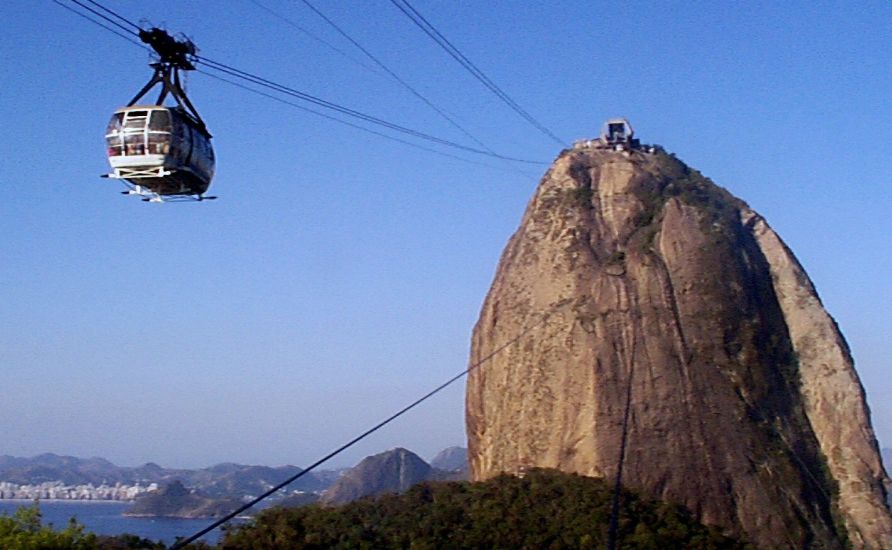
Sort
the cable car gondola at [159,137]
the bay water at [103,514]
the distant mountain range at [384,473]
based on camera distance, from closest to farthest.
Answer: the cable car gondola at [159,137], the distant mountain range at [384,473], the bay water at [103,514]

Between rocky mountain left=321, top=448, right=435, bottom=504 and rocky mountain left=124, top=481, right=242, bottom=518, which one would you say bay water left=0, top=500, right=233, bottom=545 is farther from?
rocky mountain left=321, top=448, right=435, bottom=504

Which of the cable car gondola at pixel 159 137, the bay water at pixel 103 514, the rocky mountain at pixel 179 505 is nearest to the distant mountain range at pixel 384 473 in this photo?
the bay water at pixel 103 514

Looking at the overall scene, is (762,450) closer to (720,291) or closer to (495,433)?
(720,291)

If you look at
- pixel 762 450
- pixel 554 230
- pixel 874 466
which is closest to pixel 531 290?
pixel 554 230

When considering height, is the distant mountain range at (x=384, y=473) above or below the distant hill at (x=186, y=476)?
below

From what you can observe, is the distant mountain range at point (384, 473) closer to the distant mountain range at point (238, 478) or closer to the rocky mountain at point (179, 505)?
the distant mountain range at point (238, 478)

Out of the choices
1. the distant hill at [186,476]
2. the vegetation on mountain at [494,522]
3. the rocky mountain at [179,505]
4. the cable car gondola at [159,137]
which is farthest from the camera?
the distant hill at [186,476]

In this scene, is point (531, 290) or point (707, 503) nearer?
point (707, 503)
